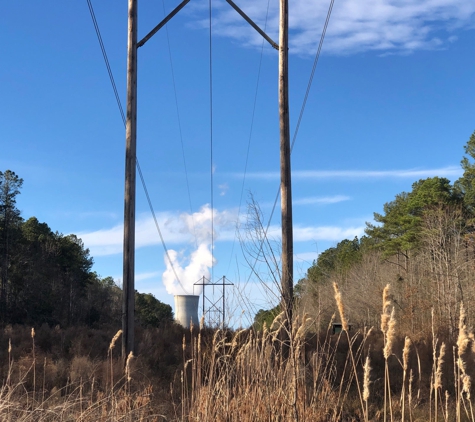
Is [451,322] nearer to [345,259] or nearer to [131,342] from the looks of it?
[131,342]

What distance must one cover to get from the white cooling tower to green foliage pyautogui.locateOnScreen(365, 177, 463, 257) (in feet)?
56.5

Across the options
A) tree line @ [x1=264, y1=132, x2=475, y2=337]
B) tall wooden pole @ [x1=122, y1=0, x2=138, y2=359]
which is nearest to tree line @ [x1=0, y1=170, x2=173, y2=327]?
tree line @ [x1=264, y1=132, x2=475, y2=337]

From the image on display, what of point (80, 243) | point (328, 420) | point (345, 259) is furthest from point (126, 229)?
point (345, 259)

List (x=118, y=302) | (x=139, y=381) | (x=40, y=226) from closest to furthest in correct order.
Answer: (x=139, y=381)
(x=40, y=226)
(x=118, y=302)

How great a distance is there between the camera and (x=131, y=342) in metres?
10.8

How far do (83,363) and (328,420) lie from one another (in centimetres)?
532

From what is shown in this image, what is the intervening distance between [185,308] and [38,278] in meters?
14.6

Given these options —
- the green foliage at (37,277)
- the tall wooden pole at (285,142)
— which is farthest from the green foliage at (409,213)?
the tall wooden pole at (285,142)

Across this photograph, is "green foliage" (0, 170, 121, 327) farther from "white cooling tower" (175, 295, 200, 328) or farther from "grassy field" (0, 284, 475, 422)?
"grassy field" (0, 284, 475, 422)

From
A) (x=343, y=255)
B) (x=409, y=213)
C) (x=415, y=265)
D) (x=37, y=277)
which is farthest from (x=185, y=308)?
(x=343, y=255)

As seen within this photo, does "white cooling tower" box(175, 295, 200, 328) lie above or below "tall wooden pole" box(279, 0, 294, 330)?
below

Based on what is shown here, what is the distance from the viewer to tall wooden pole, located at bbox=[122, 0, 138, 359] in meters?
10.6

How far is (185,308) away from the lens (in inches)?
1026

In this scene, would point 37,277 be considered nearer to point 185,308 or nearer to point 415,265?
point 185,308
